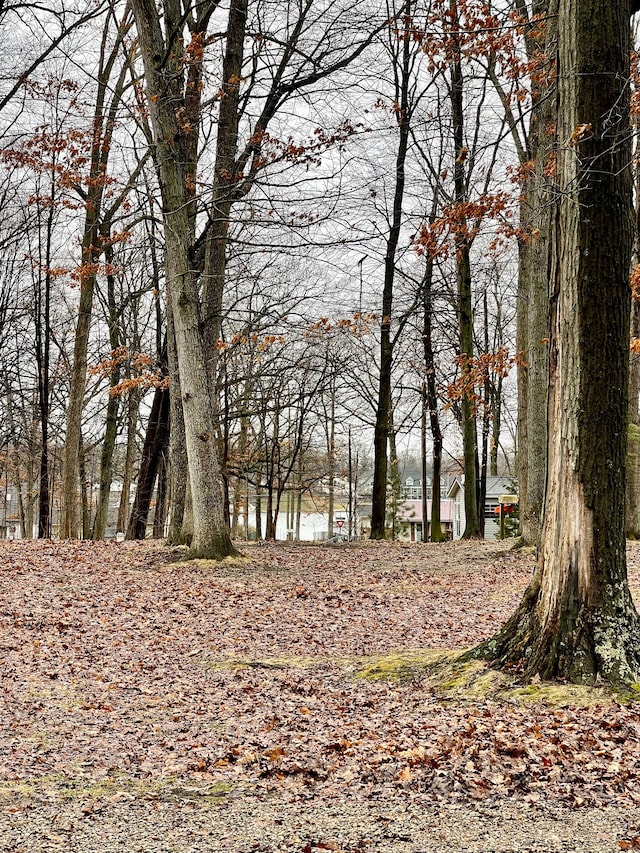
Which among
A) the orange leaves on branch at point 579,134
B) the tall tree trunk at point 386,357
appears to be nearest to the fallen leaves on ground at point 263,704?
the orange leaves on branch at point 579,134

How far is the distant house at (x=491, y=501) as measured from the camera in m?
33.5

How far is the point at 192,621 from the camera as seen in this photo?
8891 mm

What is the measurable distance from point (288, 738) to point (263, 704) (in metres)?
0.90

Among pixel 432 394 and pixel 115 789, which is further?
pixel 432 394

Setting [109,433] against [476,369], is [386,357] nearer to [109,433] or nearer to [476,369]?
[476,369]

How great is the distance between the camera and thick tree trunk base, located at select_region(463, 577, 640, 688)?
5.01 meters

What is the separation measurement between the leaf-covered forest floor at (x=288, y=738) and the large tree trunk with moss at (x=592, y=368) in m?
0.45

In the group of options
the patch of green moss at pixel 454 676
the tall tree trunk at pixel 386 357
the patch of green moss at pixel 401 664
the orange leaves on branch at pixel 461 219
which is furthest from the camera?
the tall tree trunk at pixel 386 357

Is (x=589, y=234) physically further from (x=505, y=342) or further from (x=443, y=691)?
(x=505, y=342)

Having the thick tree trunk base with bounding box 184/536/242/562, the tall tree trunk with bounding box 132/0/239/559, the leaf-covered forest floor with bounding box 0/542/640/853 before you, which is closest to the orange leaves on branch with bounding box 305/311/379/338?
the tall tree trunk with bounding box 132/0/239/559

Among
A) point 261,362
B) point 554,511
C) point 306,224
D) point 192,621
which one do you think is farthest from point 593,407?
point 261,362

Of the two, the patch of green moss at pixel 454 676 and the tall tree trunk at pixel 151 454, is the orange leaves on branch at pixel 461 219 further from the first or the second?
the tall tree trunk at pixel 151 454

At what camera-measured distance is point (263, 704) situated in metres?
5.79

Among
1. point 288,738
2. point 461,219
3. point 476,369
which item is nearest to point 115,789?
point 288,738
